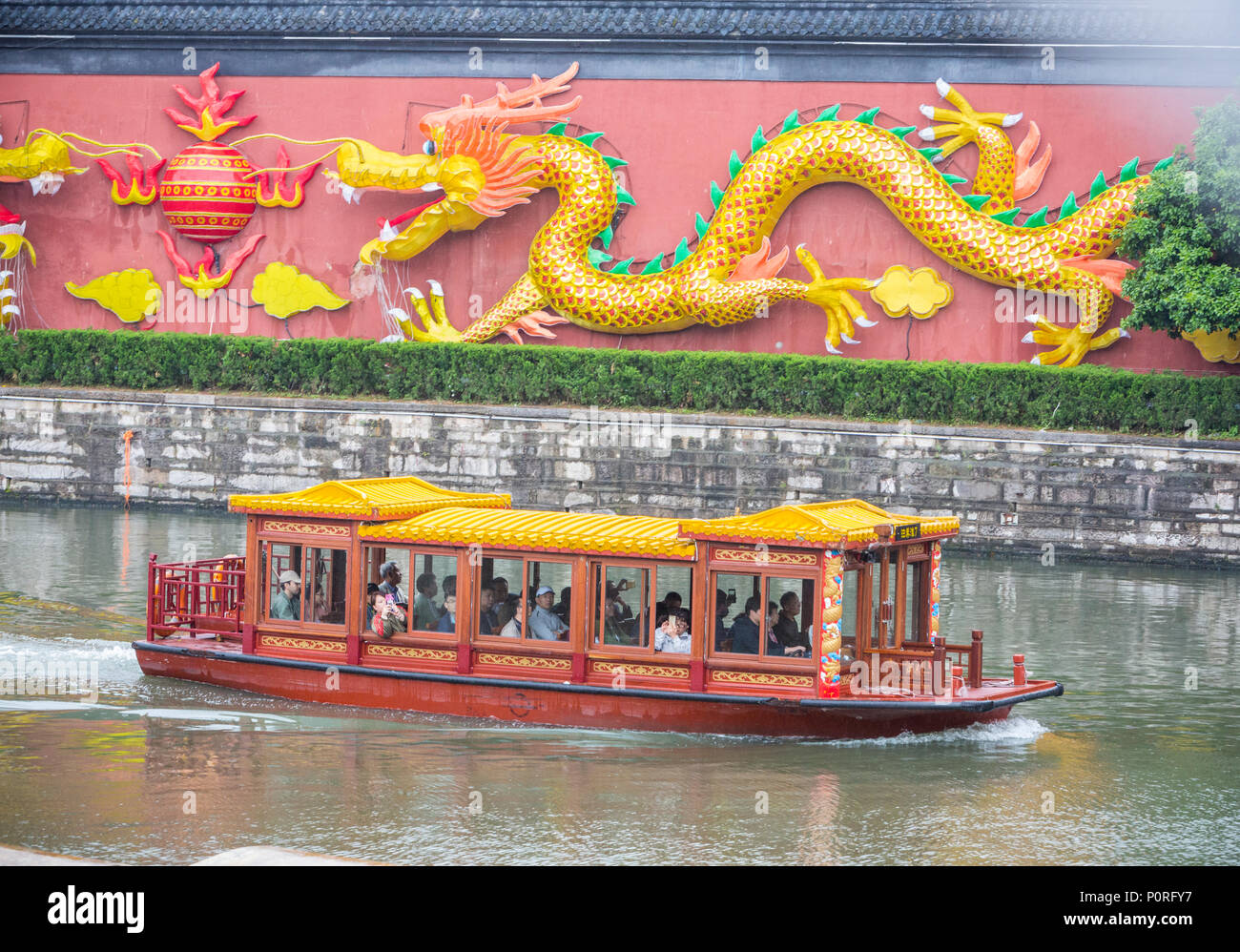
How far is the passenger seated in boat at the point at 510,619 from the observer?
11.8 m

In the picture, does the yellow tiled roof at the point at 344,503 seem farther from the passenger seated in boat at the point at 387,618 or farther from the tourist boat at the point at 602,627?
the passenger seated in boat at the point at 387,618

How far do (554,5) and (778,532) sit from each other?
14860 millimetres

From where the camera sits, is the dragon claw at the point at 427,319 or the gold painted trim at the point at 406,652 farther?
the dragon claw at the point at 427,319

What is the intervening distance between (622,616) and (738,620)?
0.87 meters

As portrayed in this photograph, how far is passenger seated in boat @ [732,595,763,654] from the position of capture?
36.8 feet

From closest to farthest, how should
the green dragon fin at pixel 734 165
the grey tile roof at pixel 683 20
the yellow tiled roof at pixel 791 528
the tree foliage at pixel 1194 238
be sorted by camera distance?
the yellow tiled roof at pixel 791 528 → the tree foliage at pixel 1194 238 → the grey tile roof at pixel 683 20 → the green dragon fin at pixel 734 165

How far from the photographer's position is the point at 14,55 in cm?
2512

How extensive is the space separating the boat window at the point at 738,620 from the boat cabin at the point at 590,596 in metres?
0.01

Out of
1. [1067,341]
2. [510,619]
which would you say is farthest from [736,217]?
[510,619]

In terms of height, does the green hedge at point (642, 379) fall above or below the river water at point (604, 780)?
above

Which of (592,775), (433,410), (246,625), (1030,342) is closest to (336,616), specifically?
(246,625)

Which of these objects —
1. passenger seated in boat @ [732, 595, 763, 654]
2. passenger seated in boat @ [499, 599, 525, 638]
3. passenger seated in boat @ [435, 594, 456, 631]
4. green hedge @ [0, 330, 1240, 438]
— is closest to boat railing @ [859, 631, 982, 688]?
passenger seated in boat @ [732, 595, 763, 654]

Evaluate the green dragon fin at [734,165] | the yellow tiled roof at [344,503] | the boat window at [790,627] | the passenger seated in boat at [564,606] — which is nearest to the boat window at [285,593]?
the yellow tiled roof at [344,503]

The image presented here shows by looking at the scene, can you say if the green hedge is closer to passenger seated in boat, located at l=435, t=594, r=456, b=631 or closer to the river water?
the river water
